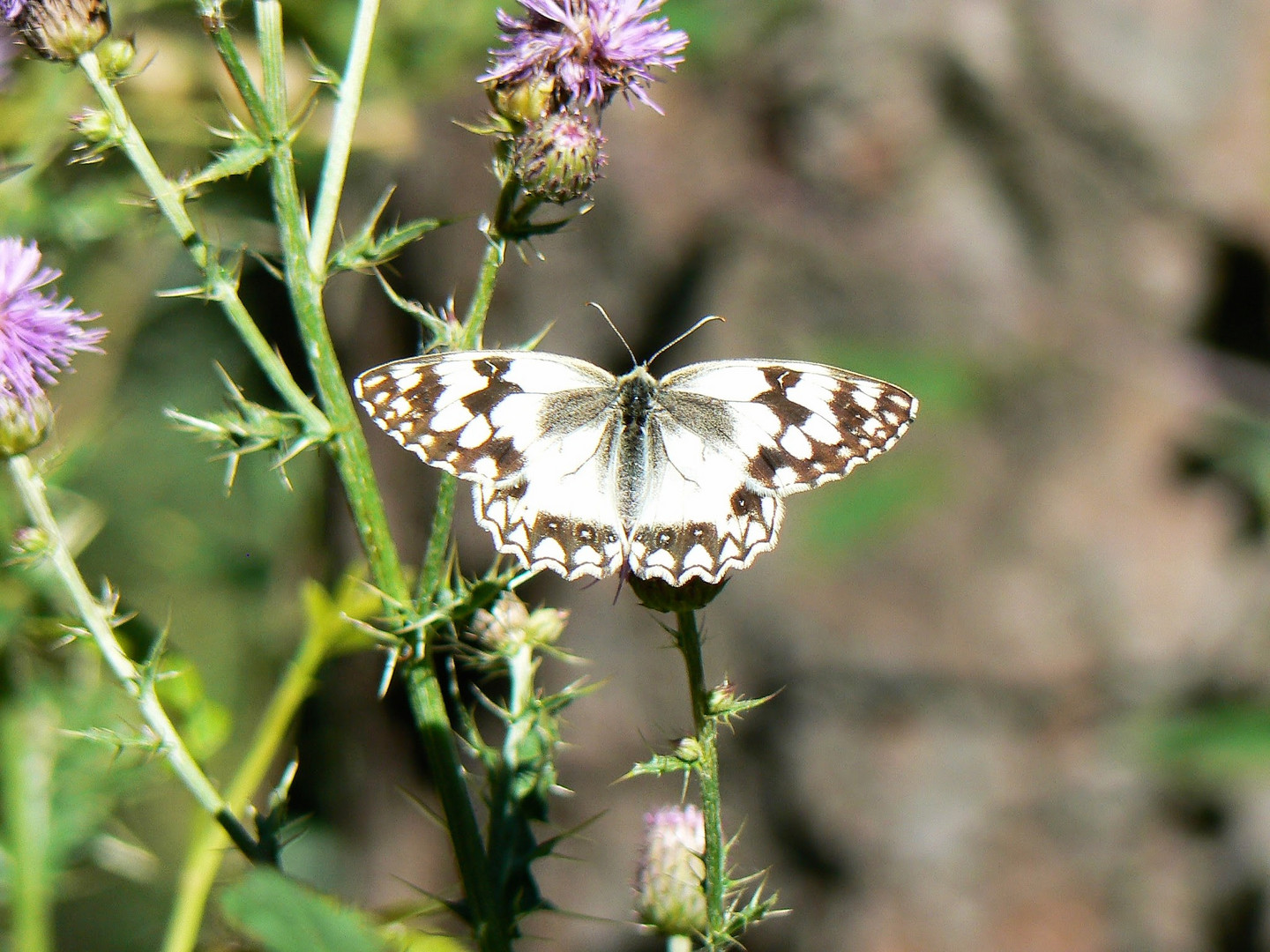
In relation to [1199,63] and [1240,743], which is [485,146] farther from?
[1240,743]

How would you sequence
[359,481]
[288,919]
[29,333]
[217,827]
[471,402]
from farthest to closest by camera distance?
[471,402] → [217,827] → [29,333] → [359,481] → [288,919]

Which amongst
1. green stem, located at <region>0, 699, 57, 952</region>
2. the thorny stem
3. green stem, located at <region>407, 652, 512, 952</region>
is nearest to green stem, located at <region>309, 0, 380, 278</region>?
the thorny stem

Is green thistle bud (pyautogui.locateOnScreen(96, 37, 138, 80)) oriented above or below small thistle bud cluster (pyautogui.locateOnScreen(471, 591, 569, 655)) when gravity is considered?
above

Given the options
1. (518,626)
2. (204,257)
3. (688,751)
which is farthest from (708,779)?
(204,257)

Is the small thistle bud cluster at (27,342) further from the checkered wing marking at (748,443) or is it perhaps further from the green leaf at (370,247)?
the checkered wing marking at (748,443)

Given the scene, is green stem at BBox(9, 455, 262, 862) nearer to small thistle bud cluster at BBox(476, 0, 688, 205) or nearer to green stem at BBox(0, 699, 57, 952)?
green stem at BBox(0, 699, 57, 952)

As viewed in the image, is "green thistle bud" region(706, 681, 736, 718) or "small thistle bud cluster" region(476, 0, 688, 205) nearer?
"green thistle bud" region(706, 681, 736, 718)

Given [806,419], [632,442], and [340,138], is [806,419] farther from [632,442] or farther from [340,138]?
[340,138]
